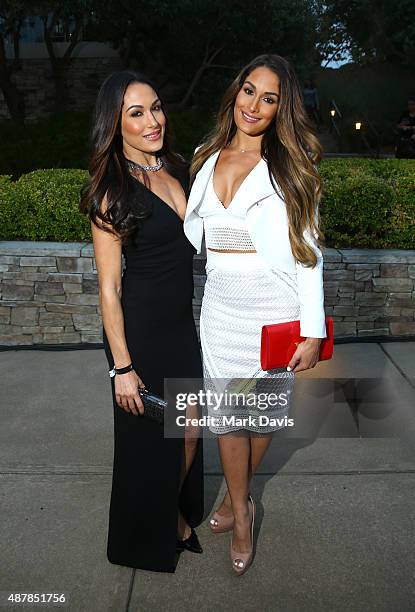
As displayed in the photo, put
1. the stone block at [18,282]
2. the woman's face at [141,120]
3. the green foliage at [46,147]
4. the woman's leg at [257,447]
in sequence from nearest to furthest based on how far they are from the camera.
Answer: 1. the woman's face at [141,120]
2. the woman's leg at [257,447]
3. the stone block at [18,282]
4. the green foliage at [46,147]

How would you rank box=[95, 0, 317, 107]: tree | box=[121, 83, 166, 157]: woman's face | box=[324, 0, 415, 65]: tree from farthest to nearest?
box=[324, 0, 415, 65]: tree → box=[95, 0, 317, 107]: tree → box=[121, 83, 166, 157]: woman's face

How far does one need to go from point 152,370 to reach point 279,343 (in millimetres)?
517

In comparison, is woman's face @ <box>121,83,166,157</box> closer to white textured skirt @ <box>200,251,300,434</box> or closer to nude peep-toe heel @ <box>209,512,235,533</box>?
white textured skirt @ <box>200,251,300,434</box>

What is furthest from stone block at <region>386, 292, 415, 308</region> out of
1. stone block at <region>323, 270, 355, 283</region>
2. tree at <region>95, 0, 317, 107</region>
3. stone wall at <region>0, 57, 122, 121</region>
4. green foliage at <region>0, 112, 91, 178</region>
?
stone wall at <region>0, 57, 122, 121</region>

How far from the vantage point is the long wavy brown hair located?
2.18 m

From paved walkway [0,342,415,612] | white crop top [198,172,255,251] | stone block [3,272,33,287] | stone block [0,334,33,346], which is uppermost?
white crop top [198,172,255,251]

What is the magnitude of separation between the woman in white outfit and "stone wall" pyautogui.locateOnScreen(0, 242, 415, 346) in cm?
248

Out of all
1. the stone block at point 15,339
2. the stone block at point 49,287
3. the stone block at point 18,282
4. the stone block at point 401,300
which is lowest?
the stone block at point 15,339

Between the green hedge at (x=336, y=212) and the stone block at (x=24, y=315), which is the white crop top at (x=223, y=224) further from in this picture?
the stone block at (x=24, y=315)

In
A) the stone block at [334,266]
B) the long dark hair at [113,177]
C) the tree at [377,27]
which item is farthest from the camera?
the tree at [377,27]

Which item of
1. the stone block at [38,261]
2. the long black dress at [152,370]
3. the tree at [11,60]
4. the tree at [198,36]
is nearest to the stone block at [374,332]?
the stone block at [38,261]

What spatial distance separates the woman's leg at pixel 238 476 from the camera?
2502 mm

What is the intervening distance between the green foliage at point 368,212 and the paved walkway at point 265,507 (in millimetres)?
1207

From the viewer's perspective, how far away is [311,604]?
90.8 inches
